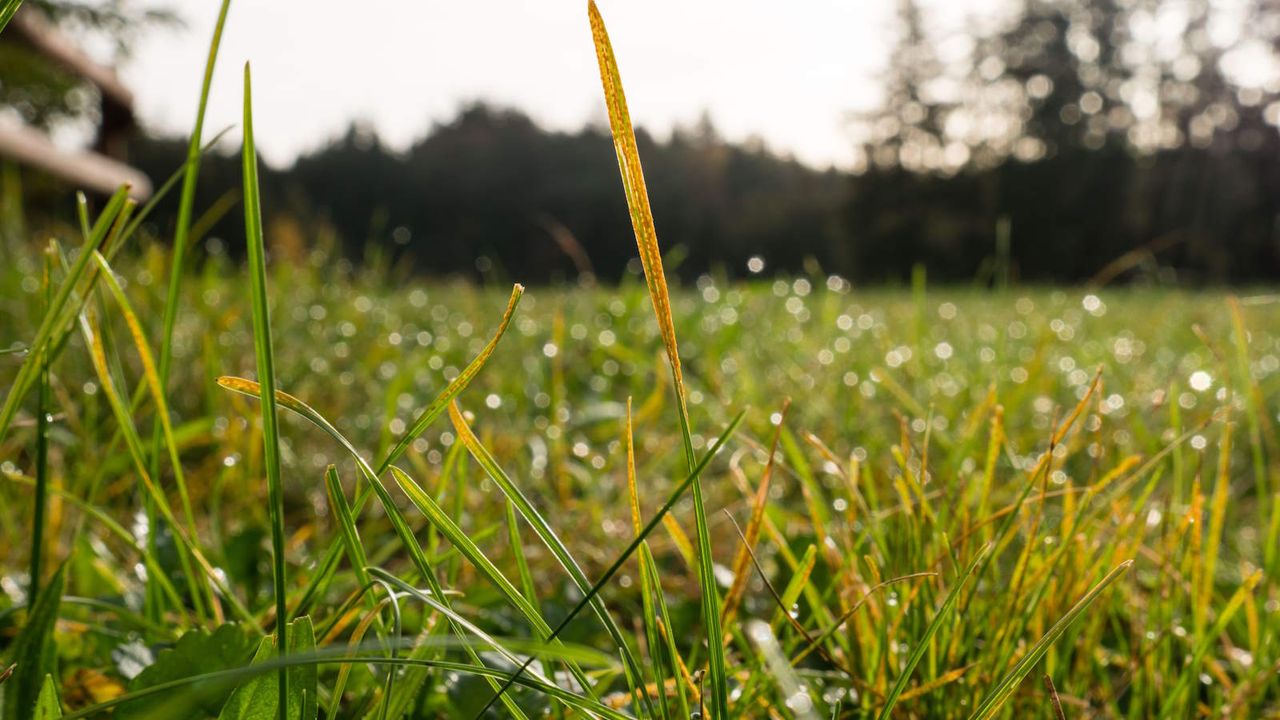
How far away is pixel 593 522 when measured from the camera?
0.95 metres

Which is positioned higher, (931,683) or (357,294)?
(357,294)

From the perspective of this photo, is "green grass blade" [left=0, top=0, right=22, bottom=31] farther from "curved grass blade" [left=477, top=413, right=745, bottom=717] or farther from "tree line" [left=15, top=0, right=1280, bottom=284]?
"tree line" [left=15, top=0, right=1280, bottom=284]

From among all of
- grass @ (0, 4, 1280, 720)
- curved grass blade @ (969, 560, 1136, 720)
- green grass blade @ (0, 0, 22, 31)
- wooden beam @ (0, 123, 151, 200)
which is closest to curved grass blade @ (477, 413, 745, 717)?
grass @ (0, 4, 1280, 720)

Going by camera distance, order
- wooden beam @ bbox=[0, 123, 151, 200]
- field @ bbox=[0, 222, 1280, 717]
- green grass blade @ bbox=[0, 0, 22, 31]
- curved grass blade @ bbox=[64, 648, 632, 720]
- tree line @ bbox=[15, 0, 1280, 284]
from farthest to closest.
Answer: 1. tree line @ bbox=[15, 0, 1280, 284]
2. wooden beam @ bbox=[0, 123, 151, 200]
3. field @ bbox=[0, 222, 1280, 717]
4. green grass blade @ bbox=[0, 0, 22, 31]
5. curved grass blade @ bbox=[64, 648, 632, 720]

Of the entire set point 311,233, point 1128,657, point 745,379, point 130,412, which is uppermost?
point 311,233

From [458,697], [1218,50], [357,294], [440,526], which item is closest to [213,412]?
[458,697]

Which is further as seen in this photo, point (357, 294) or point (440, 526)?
point (357, 294)

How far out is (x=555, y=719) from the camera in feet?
1.63

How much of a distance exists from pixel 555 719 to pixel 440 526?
0.18m

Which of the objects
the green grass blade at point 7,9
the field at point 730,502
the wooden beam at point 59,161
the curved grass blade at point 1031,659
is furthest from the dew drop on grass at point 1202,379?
the wooden beam at point 59,161

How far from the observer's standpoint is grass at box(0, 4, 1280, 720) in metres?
0.40

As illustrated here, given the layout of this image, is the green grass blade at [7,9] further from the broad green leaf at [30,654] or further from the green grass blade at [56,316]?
the broad green leaf at [30,654]

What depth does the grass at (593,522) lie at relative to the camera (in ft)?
1.30

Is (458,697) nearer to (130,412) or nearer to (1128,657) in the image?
(130,412)
